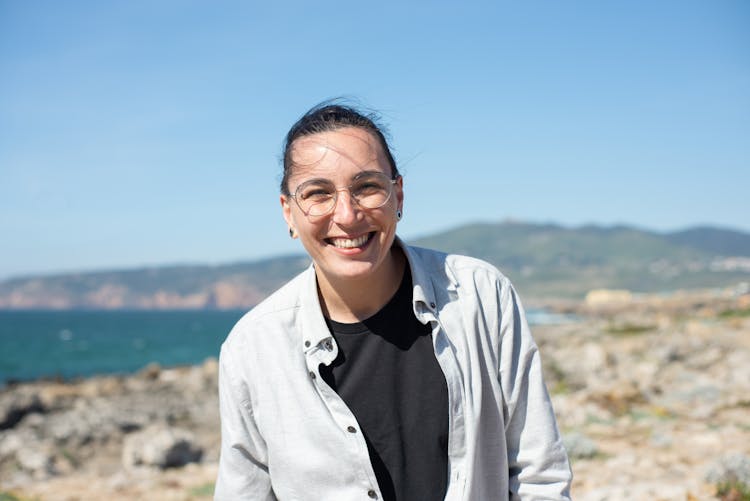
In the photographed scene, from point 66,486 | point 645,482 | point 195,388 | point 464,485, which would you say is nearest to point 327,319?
point 464,485

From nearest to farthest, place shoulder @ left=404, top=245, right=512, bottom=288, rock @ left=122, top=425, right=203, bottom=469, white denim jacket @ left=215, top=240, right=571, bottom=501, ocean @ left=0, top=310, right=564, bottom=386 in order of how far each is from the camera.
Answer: white denim jacket @ left=215, top=240, right=571, bottom=501
shoulder @ left=404, top=245, right=512, bottom=288
rock @ left=122, top=425, right=203, bottom=469
ocean @ left=0, top=310, right=564, bottom=386

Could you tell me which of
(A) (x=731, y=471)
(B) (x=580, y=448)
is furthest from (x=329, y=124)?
(B) (x=580, y=448)

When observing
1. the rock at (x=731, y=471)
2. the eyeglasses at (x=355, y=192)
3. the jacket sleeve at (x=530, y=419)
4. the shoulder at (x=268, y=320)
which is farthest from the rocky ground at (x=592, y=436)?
the eyeglasses at (x=355, y=192)

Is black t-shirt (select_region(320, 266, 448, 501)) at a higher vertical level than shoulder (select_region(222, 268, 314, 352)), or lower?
lower

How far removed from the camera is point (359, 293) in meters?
2.65

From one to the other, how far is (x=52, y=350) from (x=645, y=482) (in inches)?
2501

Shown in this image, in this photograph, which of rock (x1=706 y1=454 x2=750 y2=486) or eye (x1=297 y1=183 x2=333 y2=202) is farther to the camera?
rock (x1=706 y1=454 x2=750 y2=486)

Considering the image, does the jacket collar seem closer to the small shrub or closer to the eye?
the eye

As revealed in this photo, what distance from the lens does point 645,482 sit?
217 inches

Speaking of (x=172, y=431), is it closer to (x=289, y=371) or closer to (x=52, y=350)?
(x=289, y=371)

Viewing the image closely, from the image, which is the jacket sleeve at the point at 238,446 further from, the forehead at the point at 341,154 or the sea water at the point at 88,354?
the sea water at the point at 88,354

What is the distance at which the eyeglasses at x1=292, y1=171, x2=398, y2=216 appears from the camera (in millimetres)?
2500

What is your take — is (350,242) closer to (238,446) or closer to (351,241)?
(351,241)

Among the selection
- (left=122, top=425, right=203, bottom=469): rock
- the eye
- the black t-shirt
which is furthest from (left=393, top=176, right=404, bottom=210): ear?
(left=122, top=425, right=203, bottom=469): rock
